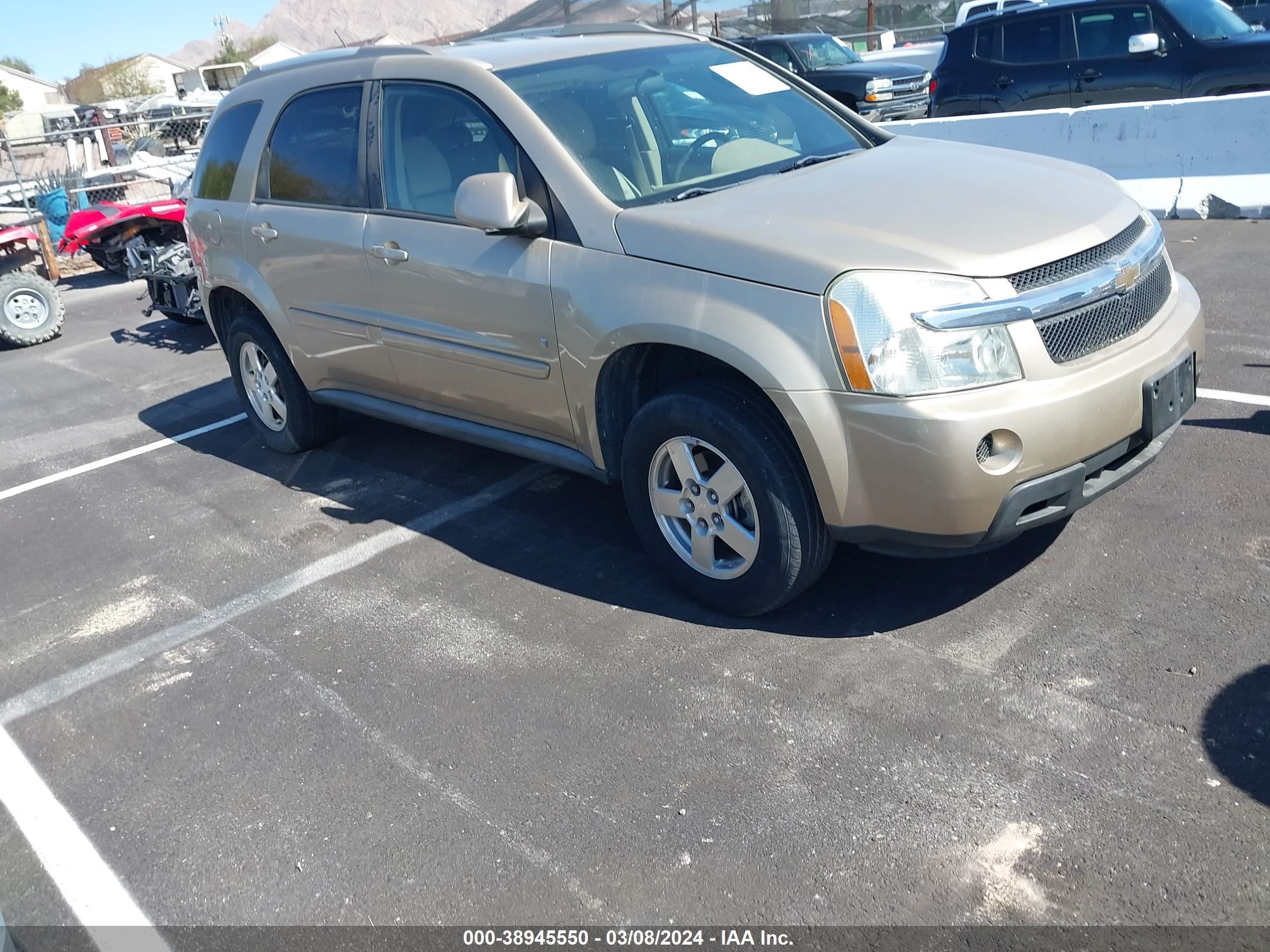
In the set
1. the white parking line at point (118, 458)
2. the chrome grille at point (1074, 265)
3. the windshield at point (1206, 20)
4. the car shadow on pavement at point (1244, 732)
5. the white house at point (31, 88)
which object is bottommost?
the car shadow on pavement at point (1244, 732)

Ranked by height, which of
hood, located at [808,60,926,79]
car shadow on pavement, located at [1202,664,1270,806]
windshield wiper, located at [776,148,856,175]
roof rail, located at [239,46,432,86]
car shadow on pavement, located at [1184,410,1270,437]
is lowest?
car shadow on pavement, located at [1184,410,1270,437]

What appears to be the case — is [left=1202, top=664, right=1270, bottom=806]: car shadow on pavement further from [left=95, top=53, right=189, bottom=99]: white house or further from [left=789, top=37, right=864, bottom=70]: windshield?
[left=95, top=53, right=189, bottom=99]: white house

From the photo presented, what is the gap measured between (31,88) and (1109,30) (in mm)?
95317

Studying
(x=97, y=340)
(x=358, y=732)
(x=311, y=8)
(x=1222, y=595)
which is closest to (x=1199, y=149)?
(x=1222, y=595)

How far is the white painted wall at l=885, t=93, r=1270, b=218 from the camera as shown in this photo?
859 cm

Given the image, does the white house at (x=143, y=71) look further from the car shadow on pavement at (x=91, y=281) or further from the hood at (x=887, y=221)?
the hood at (x=887, y=221)

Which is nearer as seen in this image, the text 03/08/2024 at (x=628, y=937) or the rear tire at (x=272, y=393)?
the text 03/08/2024 at (x=628, y=937)

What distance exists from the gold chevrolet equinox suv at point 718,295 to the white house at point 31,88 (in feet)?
294

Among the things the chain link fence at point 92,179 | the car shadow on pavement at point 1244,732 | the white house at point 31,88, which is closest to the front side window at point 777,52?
the chain link fence at point 92,179

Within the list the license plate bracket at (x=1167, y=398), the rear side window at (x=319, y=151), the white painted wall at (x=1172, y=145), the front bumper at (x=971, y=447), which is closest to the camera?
the front bumper at (x=971, y=447)

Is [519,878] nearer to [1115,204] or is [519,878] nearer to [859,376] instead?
[859,376]

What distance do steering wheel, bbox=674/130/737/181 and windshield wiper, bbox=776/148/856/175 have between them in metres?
0.27

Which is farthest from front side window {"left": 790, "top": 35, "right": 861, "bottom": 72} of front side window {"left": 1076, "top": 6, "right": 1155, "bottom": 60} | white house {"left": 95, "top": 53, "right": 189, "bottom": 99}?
white house {"left": 95, "top": 53, "right": 189, "bottom": 99}

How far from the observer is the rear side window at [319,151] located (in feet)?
16.3
